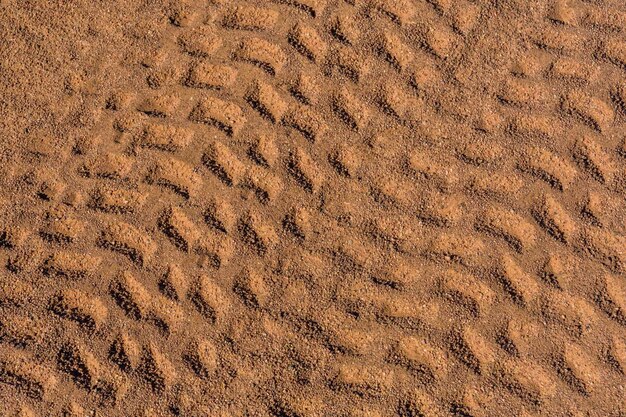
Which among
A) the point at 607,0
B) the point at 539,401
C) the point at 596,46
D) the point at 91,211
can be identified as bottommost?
the point at 539,401

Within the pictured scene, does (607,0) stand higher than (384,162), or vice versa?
(607,0)

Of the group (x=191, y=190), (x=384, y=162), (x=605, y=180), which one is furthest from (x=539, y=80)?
(x=191, y=190)

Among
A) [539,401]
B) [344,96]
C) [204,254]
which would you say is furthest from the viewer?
[344,96]

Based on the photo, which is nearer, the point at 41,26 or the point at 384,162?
the point at 384,162

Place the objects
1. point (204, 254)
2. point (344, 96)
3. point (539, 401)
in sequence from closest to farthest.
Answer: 1. point (539, 401)
2. point (204, 254)
3. point (344, 96)

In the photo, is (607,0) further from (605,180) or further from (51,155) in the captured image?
(51,155)

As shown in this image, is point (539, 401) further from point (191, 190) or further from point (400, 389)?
point (191, 190)
